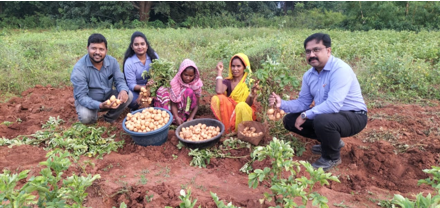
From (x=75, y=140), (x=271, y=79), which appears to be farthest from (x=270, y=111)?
(x=75, y=140)

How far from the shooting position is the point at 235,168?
322cm

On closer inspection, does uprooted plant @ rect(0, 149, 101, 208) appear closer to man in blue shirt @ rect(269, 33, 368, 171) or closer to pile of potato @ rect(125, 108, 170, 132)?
pile of potato @ rect(125, 108, 170, 132)

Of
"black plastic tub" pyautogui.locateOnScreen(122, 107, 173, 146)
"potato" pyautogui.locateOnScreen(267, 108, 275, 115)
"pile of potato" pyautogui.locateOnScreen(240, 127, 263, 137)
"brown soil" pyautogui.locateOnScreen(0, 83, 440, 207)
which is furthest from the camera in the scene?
"pile of potato" pyautogui.locateOnScreen(240, 127, 263, 137)

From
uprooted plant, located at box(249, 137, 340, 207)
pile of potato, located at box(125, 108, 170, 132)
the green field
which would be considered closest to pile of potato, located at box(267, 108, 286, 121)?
uprooted plant, located at box(249, 137, 340, 207)

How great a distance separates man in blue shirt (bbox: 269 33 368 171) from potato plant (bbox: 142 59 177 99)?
165 centimetres

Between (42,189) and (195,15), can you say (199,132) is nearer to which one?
(42,189)

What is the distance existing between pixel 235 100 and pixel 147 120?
1.26 meters

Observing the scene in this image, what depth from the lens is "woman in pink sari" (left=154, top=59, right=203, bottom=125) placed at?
4125 mm

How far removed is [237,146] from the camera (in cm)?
352

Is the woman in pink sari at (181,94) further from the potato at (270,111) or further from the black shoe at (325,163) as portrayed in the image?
the black shoe at (325,163)

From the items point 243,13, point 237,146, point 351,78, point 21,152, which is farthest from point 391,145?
point 243,13

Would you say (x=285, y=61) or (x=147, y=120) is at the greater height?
(x=285, y=61)

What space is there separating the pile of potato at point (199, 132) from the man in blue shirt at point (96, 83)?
109 cm

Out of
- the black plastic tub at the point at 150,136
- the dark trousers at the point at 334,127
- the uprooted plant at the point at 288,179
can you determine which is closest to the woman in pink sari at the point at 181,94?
the black plastic tub at the point at 150,136
